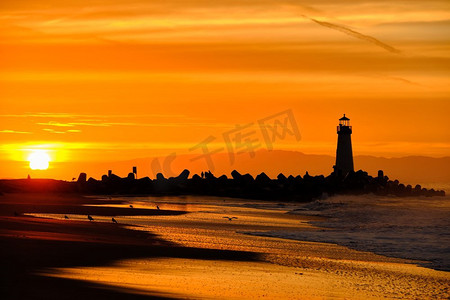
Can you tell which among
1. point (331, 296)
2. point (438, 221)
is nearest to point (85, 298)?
point (331, 296)

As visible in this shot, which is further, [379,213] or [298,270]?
[379,213]

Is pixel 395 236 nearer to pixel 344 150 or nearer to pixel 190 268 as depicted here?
pixel 190 268

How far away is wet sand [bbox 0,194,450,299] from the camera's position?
1112 cm

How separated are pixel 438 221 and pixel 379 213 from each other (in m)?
7.27

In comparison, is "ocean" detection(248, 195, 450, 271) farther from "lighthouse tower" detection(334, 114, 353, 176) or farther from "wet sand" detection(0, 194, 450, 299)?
"lighthouse tower" detection(334, 114, 353, 176)

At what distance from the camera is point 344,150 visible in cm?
6975

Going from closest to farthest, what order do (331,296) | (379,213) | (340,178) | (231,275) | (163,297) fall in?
(163,297) < (331,296) < (231,275) < (379,213) < (340,178)

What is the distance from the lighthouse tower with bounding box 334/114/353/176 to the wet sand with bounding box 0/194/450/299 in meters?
48.4

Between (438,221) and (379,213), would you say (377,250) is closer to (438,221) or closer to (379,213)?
(438,221)

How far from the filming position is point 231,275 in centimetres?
1328

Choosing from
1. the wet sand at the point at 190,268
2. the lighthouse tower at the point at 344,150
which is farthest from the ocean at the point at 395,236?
the lighthouse tower at the point at 344,150

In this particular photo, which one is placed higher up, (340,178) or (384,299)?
(340,178)

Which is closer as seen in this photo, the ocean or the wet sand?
the wet sand

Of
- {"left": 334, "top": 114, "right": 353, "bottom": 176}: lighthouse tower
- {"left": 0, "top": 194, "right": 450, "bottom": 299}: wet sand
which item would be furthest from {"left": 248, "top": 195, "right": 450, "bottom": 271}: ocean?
{"left": 334, "top": 114, "right": 353, "bottom": 176}: lighthouse tower
